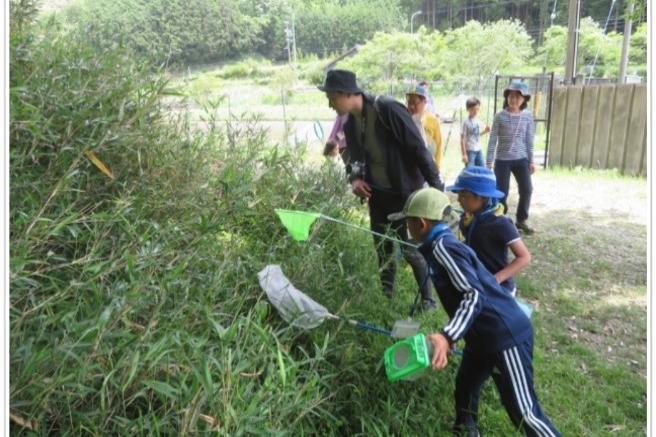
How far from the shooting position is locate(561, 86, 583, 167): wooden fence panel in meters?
10.1

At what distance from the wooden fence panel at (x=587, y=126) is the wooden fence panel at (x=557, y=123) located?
0.35m

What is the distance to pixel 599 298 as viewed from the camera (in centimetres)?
429

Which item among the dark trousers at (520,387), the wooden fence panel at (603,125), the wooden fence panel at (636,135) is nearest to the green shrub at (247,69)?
the dark trousers at (520,387)

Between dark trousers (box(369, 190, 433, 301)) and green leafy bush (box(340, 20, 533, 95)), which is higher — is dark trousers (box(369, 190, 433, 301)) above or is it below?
below

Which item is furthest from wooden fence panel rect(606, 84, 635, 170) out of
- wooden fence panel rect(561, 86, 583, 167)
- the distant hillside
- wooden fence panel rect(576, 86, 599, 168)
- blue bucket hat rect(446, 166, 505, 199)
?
the distant hillside

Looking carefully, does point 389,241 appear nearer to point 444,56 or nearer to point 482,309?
point 482,309

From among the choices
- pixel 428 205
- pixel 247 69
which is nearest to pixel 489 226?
pixel 428 205

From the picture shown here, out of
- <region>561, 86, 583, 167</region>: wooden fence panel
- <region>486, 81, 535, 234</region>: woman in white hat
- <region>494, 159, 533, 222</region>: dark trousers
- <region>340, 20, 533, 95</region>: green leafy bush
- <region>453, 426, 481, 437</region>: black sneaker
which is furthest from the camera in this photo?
<region>340, 20, 533, 95</region>: green leafy bush

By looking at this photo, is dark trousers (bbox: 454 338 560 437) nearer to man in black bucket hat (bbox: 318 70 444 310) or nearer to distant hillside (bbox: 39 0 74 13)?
man in black bucket hat (bbox: 318 70 444 310)

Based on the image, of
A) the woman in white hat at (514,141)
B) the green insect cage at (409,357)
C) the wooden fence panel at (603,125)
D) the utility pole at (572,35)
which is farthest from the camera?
the utility pole at (572,35)

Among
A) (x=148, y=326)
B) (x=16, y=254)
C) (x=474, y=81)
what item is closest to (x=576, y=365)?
(x=148, y=326)

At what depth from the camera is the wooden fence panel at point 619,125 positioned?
950 centimetres

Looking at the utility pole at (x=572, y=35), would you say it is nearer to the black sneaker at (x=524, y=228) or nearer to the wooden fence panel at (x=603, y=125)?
the wooden fence panel at (x=603, y=125)

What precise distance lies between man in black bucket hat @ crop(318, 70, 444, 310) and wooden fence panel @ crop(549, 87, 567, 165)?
810cm
